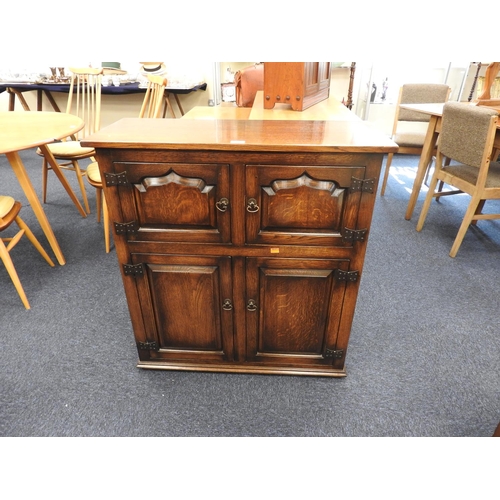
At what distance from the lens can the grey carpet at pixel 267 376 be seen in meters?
1.27

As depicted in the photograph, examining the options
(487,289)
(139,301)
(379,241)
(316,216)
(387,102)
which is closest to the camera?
(316,216)

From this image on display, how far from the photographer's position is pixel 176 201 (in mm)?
1079

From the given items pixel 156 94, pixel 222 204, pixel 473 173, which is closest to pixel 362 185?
pixel 222 204

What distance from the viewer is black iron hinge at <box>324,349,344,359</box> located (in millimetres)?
1371

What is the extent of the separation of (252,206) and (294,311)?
Result: 46cm

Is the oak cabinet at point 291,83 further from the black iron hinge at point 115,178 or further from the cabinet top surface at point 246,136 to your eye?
the black iron hinge at point 115,178

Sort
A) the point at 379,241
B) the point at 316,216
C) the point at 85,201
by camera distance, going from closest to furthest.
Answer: the point at 316,216 < the point at 379,241 < the point at 85,201

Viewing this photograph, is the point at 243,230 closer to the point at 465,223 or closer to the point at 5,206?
the point at 5,206

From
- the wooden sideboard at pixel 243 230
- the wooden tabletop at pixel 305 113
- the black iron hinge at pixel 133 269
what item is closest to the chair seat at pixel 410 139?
the wooden tabletop at pixel 305 113

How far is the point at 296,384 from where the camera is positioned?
142cm

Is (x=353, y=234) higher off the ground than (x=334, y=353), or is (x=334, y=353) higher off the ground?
(x=353, y=234)

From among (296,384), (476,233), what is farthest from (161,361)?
(476,233)
